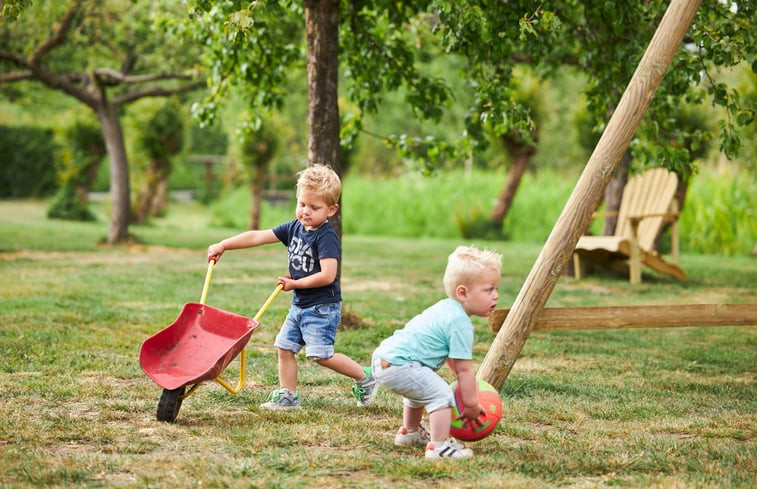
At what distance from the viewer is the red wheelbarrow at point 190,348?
4.24 m

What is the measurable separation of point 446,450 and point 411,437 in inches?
11.0

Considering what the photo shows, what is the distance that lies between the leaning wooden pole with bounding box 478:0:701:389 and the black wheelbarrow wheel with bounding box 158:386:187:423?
1.55 meters

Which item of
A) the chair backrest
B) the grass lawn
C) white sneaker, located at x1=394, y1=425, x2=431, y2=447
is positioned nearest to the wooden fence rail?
the grass lawn

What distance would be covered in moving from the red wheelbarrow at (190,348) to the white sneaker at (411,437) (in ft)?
2.85

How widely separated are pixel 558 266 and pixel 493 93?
266 cm

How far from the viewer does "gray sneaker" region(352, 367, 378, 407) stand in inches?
187

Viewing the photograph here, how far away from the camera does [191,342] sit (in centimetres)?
451

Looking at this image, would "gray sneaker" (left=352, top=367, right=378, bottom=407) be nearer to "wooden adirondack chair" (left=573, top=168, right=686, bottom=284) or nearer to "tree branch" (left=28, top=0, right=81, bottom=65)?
"wooden adirondack chair" (left=573, top=168, right=686, bottom=284)

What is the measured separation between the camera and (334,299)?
4711 millimetres

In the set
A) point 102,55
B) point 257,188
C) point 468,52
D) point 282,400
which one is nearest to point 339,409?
point 282,400

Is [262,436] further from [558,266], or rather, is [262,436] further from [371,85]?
[371,85]

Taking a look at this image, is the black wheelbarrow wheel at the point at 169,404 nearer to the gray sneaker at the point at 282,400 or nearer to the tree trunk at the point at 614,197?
the gray sneaker at the point at 282,400

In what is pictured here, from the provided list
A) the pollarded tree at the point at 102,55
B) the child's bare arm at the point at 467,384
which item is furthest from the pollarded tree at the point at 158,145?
the child's bare arm at the point at 467,384

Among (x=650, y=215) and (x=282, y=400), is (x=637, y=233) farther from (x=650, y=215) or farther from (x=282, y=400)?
(x=282, y=400)
